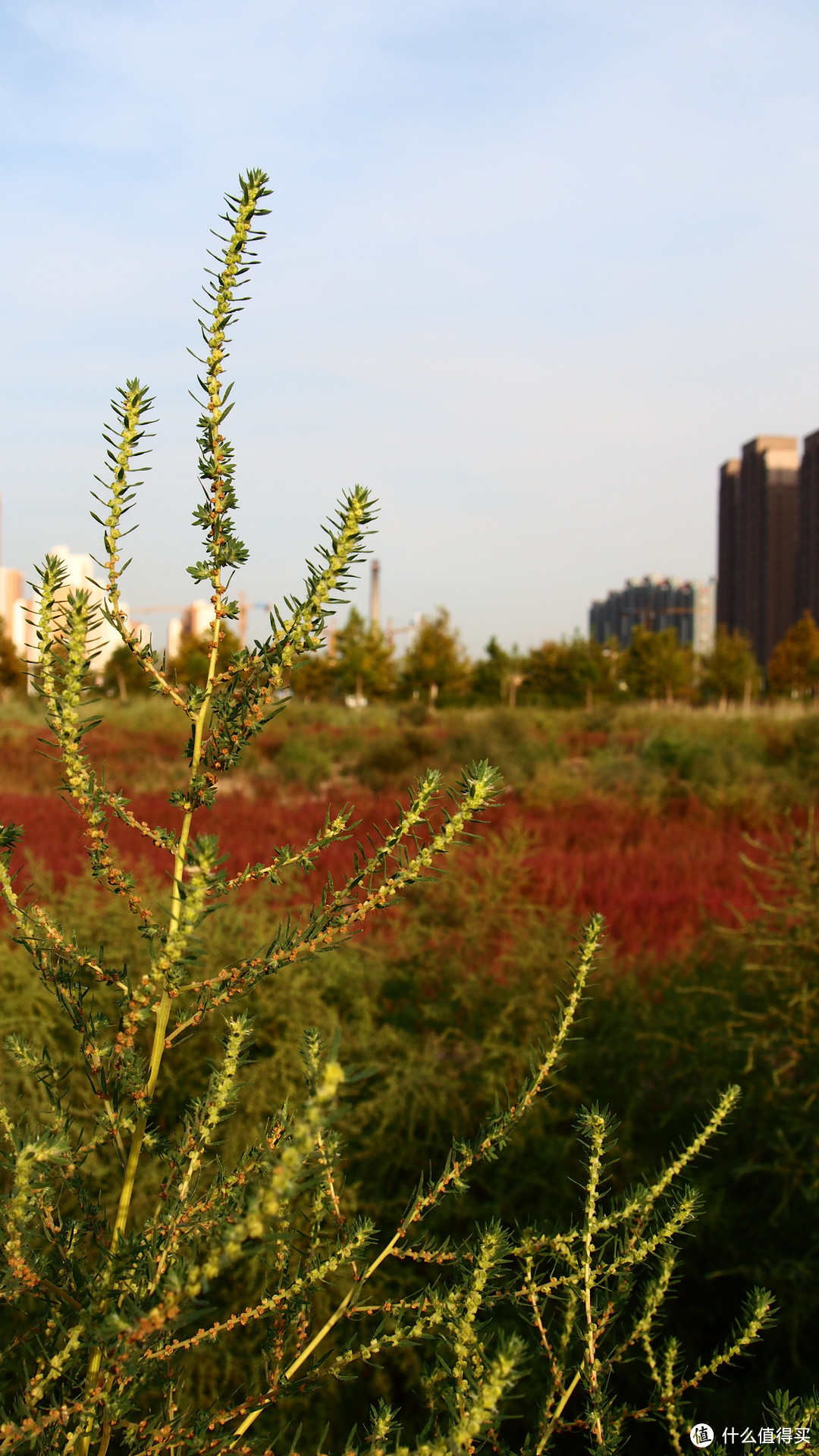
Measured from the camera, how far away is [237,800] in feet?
33.5

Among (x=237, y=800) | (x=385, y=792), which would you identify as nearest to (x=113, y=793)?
(x=237, y=800)

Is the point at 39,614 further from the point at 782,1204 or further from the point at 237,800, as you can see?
Result: the point at 237,800

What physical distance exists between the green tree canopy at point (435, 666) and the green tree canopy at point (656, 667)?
5.93 metres

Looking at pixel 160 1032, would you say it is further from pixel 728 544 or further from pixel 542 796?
pixel 728 544

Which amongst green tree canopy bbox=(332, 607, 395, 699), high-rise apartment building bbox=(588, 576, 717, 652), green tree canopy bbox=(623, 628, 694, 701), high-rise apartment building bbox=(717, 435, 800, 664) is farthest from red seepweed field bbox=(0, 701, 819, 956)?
high-rise apartment building bbox=(588, 576, 717, 652)

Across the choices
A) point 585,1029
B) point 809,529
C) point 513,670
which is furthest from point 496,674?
point 809,529

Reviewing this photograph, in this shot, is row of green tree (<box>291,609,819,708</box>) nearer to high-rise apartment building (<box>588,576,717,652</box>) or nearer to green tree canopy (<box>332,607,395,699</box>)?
green tree canopy (<box>332,607,395,699</box>)

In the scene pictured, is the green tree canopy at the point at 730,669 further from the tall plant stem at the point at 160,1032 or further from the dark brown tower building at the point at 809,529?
the tall plant stem at the point at 160,1032

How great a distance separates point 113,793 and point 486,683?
3198 cm

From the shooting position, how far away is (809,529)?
6712 centimetres

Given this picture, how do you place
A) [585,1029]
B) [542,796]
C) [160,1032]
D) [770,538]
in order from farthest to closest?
1. [770,538]
2. [542,796]
3. [585,1029]
4. [160,1032]

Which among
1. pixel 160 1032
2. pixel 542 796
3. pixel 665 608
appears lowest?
pixel 542 796

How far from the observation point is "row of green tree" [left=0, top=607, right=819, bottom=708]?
31.5m

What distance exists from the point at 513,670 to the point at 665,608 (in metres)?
81.9
